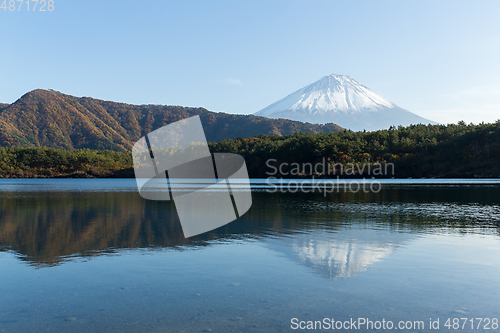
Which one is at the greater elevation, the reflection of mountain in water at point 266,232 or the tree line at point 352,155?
the tree line at point 352,155

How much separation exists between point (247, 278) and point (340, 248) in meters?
Answer: 3.58

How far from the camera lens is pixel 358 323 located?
5.21 m

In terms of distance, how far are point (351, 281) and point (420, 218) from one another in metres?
10.7

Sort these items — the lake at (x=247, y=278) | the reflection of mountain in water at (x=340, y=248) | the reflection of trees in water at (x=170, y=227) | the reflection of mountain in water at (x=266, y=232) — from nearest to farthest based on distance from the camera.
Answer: the lake at (x=247, y=278)
the reflection of mountain in water at (x=340, y=248)
the reflection of mountain in water at (x=266, y=232)
the reflection of trees in water at (x=170, y=227)

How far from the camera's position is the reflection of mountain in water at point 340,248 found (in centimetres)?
814

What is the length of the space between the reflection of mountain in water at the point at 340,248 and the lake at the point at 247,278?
3 cm

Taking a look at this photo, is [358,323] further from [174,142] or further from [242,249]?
[174,142]

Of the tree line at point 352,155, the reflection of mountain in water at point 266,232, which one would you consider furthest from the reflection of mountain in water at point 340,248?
the tree line at point 352,155

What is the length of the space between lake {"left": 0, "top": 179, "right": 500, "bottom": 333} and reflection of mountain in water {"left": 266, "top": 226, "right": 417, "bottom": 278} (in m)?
0.03

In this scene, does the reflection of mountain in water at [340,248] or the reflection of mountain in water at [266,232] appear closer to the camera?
the reflection of mountain in water at [340,248]

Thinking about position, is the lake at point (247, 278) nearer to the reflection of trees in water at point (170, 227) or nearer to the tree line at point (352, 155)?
the reflection of trees in water at point (170, 227)

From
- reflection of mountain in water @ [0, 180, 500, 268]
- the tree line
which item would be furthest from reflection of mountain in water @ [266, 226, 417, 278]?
the tree line

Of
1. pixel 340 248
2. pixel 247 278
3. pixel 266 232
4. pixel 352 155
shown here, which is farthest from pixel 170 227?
pixel 352 155

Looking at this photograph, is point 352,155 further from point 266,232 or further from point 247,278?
point 247,278
